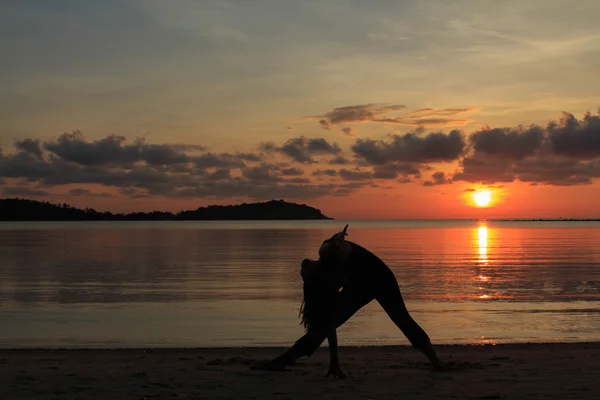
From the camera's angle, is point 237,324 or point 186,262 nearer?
point 237,324

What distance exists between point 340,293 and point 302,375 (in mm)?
1437

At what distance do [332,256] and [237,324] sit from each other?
911 centimetres

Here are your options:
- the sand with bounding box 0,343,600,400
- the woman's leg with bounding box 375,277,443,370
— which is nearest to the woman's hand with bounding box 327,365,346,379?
the sand with bounding box 0,343,600,400

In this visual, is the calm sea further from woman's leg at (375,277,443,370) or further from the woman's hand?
the woman's hand

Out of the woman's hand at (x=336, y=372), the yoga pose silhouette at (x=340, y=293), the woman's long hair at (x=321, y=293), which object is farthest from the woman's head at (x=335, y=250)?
the woman's hand at (x=336, y=372)

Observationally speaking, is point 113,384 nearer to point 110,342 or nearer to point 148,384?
point 148,384

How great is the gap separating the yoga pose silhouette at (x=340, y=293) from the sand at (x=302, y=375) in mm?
424

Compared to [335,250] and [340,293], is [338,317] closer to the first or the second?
[340,293]

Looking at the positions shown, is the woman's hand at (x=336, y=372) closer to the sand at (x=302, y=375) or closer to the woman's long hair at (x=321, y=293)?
the sand at (x=302, y=375)

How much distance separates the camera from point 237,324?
64.7 ft

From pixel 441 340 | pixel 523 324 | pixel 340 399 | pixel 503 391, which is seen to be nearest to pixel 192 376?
pixel 340 399

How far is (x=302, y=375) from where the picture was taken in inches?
447

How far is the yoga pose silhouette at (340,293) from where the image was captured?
37.1ft

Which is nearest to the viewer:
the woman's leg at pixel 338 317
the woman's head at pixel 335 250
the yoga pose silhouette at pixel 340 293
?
the woman's head at pixel 335 250
